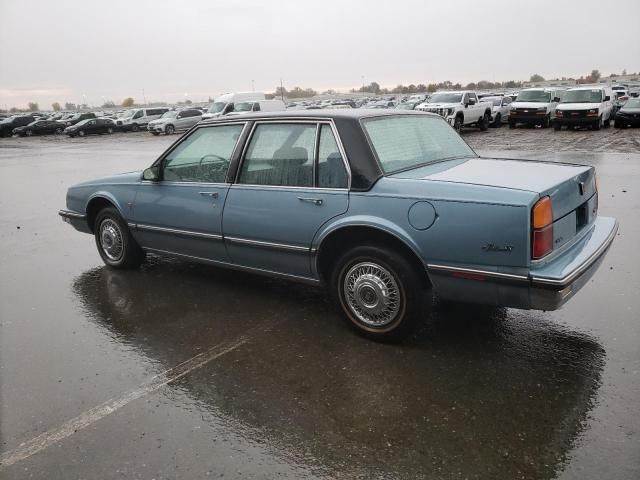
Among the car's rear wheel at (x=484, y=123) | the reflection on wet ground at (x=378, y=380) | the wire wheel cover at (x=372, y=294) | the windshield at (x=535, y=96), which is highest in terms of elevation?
the windshield at (x=535, y=96)

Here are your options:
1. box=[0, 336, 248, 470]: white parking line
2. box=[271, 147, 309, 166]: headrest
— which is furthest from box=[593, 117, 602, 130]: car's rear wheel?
box=[0, 336, 248, 470]: white parking line

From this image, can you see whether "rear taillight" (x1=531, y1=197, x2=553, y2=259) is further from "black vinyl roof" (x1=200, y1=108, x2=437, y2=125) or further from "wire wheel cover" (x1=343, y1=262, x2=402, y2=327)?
"black vinyl roof" (x1=200, y1=108, x2=437, y2=125)

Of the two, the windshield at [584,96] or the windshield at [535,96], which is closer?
the windshield at [584,96]

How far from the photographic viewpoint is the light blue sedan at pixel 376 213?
3.34 m

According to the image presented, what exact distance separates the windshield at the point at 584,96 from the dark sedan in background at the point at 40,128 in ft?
125

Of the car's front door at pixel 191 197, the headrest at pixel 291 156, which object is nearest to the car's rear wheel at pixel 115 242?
the car's front door at pixel 191 197

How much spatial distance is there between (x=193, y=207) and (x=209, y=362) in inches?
63.1

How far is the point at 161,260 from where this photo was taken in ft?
20.6

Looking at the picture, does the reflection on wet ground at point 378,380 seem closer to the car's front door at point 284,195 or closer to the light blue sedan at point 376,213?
the light blue sedan at point 376,213

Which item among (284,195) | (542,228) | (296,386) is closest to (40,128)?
(284,195)

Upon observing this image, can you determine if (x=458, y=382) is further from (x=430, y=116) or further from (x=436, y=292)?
(x=430, y=116)

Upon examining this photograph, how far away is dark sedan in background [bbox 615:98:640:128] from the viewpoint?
76.7ft

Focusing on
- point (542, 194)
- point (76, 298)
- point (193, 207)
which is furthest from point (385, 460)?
point (76, 298)

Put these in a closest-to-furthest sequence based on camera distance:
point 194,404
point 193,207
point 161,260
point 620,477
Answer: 1. point 620,477
2. point 194,404
3. point 193,207
4. point 161,260
